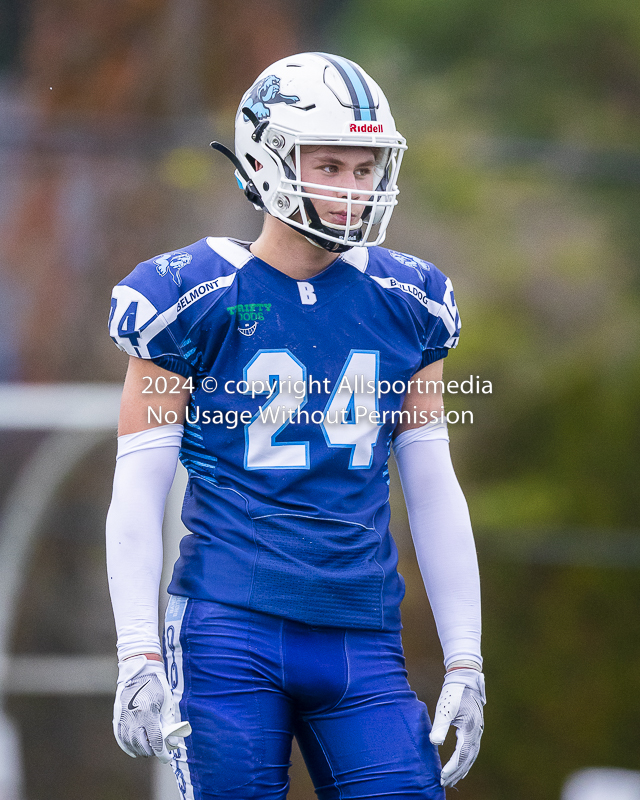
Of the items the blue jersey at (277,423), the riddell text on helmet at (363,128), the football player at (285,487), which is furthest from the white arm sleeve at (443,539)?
the riddell text on helmet at (363,128)

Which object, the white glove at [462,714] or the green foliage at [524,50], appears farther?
the green foliage at [524,50]

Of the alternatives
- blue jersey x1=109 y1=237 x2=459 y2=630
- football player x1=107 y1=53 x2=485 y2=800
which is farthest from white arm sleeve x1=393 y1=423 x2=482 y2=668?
blue jersey x1=109 y1=237 x2=459 y2=630

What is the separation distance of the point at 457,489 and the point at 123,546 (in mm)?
650

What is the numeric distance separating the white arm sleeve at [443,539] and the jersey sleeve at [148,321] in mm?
499

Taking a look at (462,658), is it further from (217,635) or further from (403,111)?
(403,111)

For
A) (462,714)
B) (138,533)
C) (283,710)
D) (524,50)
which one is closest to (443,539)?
(462,714)

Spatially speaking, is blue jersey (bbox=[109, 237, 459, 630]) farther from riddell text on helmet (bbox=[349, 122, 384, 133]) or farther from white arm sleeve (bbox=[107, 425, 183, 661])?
riddell text on helmet (bbox=[349, 122, 384, 133])

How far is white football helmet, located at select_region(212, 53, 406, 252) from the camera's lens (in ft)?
6.24

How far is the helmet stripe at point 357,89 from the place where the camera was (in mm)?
1924

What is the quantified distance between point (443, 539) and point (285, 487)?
37 centimetres

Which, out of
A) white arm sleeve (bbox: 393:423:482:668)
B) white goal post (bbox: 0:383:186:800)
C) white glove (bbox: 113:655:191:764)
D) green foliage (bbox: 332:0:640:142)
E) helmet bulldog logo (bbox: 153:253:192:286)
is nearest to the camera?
white glove (bbox: 113:655:191:764)

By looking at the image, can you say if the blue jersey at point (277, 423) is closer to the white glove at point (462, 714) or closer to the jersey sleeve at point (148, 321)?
the jersey sleeve at point (148, 321)

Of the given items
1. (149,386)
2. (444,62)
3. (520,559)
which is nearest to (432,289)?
(149,386)

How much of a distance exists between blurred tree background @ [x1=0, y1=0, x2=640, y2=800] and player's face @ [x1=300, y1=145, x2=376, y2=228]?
12.8ft
